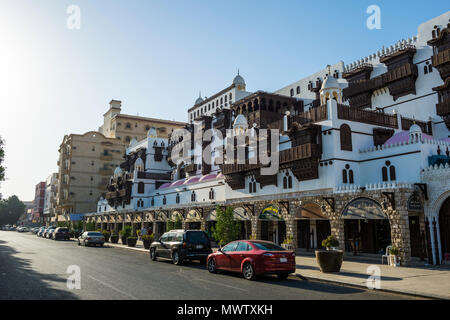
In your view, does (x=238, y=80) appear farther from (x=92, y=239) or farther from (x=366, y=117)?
(x=92, y=239)

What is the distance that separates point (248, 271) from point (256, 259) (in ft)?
2.18

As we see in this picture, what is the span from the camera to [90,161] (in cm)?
8150

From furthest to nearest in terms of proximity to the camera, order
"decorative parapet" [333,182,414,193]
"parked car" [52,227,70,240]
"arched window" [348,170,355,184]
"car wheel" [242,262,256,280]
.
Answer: "parked car" [52,227,70,240], "arched window" [348,170,355,184], "decorative parapet" [333,182,414,193], "car wheel" [242,262,256,280]

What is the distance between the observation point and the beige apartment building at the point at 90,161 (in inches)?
3113

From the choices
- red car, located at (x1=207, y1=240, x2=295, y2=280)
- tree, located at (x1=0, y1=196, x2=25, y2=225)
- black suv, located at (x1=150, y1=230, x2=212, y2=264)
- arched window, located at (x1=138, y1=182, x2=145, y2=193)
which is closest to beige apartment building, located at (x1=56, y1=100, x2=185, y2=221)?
arched window, located at (x1=138, y1=182, x2=145, y2=193)

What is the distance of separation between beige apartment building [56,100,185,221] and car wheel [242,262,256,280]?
236ft

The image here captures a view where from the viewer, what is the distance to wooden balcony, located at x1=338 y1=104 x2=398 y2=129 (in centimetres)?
2586

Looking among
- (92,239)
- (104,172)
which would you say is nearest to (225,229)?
(92,239)

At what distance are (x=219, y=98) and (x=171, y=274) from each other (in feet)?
156

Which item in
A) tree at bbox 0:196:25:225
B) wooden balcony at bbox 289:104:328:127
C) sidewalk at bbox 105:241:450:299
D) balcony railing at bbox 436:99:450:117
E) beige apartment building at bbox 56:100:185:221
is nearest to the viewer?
sidewalk at bbox 105:241:450:299

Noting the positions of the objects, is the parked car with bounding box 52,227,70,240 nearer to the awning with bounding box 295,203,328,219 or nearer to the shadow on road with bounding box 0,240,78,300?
the shadow on road with bounding box 0,240,78,300

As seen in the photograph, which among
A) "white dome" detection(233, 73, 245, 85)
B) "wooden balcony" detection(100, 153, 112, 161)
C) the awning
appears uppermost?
"white dome" detection(233, 73, 245, 85)

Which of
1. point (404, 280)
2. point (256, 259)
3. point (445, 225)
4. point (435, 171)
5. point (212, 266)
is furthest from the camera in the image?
point (435, 171)
